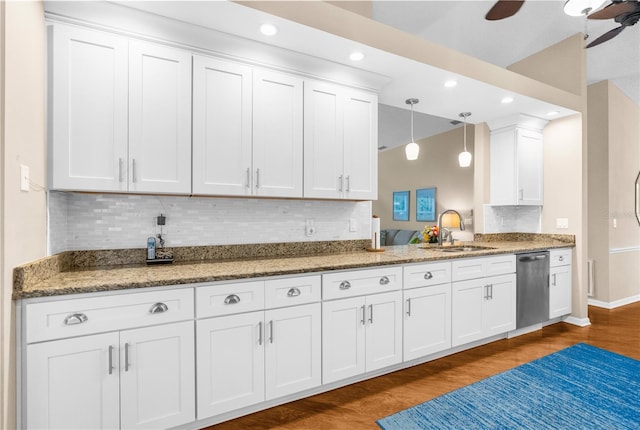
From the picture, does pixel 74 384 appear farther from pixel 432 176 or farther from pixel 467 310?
pixel 432 176

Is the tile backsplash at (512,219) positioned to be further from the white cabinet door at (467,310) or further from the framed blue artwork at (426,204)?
the framed blue artwork at (426,204)

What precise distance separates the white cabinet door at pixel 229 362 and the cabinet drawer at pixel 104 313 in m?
0.18

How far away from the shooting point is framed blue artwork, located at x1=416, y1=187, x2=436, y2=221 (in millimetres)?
6914

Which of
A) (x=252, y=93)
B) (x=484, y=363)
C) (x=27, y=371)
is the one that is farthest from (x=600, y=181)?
(x=27, y=371)

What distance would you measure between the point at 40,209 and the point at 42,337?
2.25ft

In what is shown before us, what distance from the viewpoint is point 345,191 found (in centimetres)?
279

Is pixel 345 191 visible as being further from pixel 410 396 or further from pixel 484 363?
pixel 484 363

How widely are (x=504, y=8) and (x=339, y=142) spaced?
150cm

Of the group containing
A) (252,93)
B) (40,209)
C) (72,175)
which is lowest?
(40,209)

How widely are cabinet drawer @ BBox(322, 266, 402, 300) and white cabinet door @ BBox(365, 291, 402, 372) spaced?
0.06 metres

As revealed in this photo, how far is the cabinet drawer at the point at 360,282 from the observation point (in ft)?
7.50

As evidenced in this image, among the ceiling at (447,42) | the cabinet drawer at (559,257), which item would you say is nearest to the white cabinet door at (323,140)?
the ceiling at (447,42)

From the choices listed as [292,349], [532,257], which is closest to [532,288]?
[532,257]

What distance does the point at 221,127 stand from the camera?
2.30 metres
